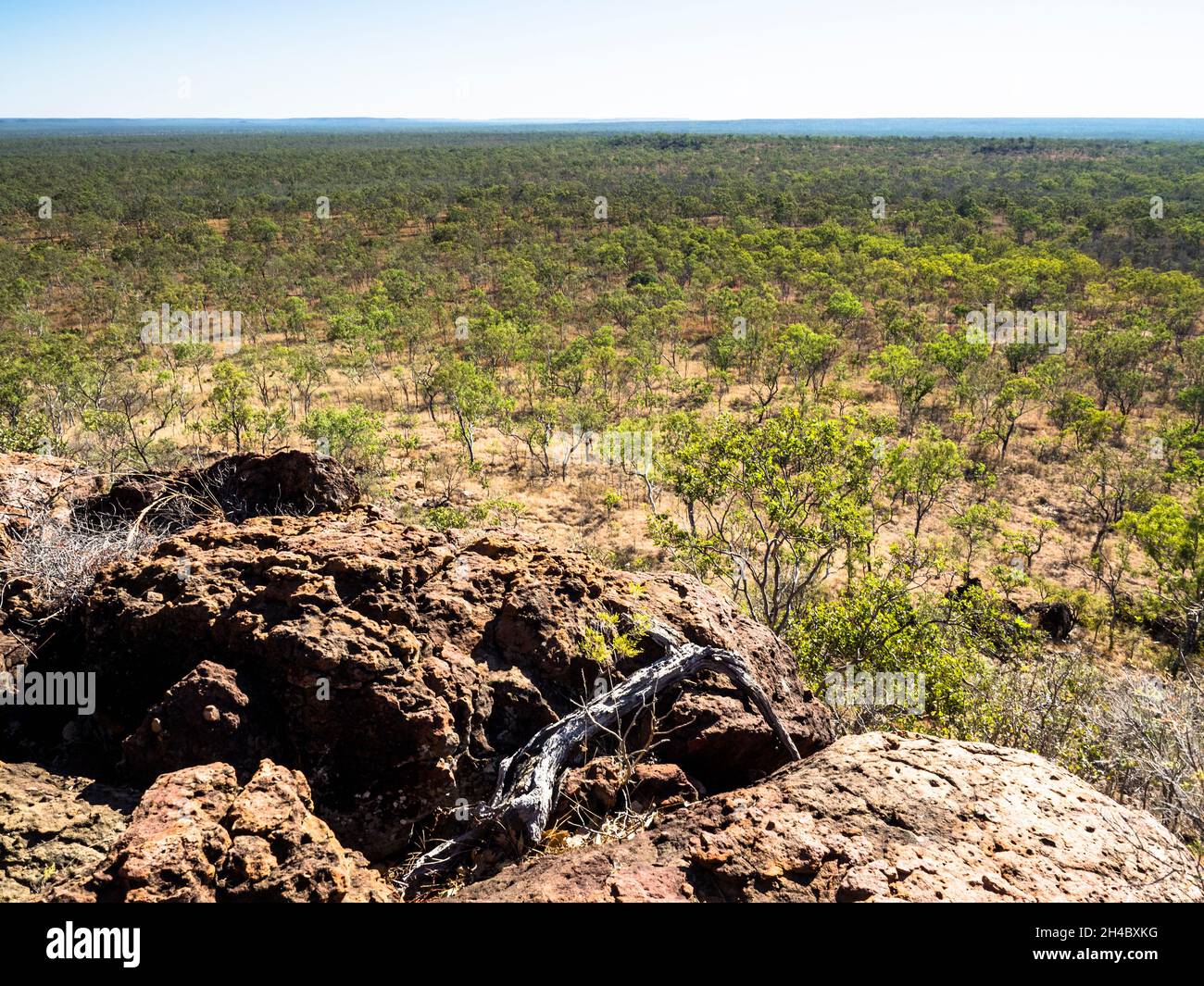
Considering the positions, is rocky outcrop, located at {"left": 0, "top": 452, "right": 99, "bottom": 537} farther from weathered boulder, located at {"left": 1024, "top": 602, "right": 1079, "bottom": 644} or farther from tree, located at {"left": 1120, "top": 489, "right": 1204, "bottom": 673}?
weathered boulder, located at {"left": 1024, "top": 602, "right": 1079, "bottom": 644}

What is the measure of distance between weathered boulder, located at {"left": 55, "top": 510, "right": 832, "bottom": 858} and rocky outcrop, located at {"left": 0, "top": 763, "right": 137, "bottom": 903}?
0.32 m

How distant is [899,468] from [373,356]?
29200 mm

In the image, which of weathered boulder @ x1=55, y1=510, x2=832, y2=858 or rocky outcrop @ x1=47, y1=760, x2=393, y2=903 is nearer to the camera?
rocky outcrop @ x1=47, y1=760, x2=393, y2=903

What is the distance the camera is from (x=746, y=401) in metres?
35.5

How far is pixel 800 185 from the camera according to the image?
10075cm

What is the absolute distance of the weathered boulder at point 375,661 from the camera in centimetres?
464

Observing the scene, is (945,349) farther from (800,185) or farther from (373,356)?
(800,185)

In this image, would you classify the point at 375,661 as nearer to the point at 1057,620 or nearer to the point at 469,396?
the point at 1057,620

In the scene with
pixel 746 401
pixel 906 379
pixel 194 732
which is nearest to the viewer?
pixel 194 732

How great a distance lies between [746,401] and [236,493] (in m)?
30.5

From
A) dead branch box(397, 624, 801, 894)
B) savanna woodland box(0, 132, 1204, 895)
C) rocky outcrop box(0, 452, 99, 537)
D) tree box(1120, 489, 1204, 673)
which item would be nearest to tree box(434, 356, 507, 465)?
savanna woodland box(0, 132, 1204, 895)

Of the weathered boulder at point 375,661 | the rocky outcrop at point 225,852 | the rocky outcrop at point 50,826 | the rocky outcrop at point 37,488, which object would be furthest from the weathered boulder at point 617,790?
the rocky outcrop at point 37,488

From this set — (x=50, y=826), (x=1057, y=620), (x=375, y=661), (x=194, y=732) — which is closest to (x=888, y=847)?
(x=375, y=661)

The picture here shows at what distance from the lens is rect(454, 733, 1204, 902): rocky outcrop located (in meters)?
4.01
